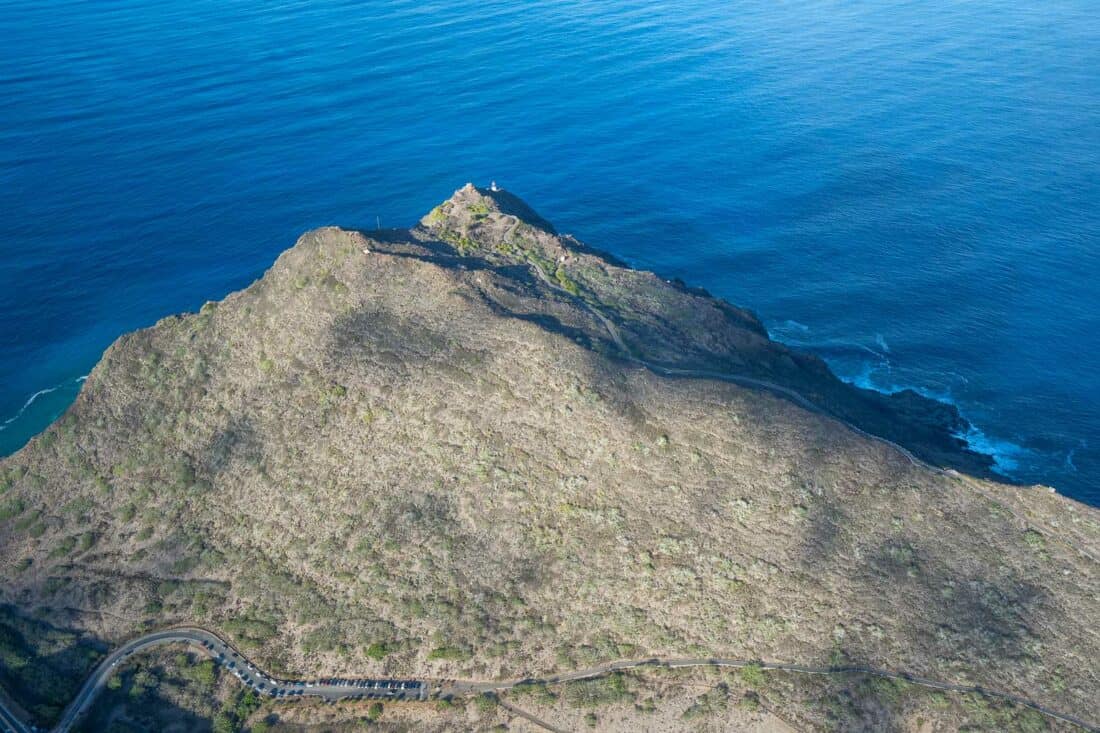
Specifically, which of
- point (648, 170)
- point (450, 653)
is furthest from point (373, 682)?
point (648, 170)

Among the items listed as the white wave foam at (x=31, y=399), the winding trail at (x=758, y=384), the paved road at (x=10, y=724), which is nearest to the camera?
the paved road at (x=10, y=724)

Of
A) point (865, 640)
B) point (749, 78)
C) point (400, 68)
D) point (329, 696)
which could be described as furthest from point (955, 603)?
point (400, 68)

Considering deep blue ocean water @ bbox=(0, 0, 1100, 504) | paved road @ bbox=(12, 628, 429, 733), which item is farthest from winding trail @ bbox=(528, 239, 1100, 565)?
paved road @ bbox=(12, 628, 429, 733)

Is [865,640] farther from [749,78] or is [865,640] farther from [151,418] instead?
[749,78]

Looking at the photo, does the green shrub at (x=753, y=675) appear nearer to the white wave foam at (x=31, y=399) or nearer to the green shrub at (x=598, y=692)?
the green shrub at (x=598, y=692)

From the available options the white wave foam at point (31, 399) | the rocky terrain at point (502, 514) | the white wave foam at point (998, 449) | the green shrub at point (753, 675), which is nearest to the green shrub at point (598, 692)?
the rocky terrain at point (502, 514)

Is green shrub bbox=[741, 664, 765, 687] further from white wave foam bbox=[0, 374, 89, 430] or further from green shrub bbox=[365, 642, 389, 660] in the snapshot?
white wave foam bbox=[0, 374, 89, 430]
